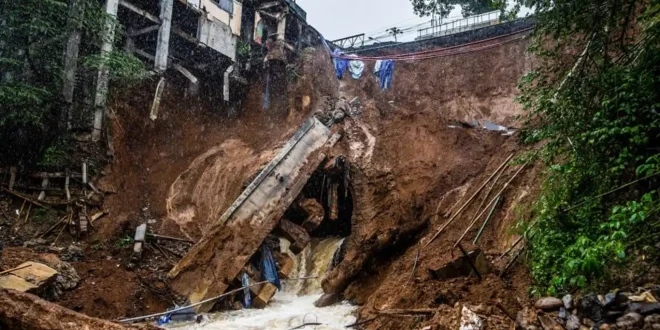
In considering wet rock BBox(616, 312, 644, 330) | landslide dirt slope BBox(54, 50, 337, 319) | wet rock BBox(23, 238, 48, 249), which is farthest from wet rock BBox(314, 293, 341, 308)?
wet rock BBox(23, 238, 48, 249)

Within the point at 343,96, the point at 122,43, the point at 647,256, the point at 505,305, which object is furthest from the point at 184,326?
the point at 343,96

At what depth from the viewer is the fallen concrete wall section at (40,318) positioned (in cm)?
505

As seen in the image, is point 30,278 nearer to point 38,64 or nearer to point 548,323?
point 38,64

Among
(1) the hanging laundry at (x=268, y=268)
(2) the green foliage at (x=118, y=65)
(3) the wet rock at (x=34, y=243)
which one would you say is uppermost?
(2) the green foliage at (x=118, y=65)

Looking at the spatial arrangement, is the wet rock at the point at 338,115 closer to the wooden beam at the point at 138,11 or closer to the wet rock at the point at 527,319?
the wooden beam at the point at 138,11

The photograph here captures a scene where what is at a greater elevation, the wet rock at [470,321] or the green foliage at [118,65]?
the green foliage at [118,65]

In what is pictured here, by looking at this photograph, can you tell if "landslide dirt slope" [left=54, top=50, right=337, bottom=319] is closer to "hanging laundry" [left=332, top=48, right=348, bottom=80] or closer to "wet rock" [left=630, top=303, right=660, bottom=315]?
"hanging laundry" [left=332, top=48, right=348, bottom=80]

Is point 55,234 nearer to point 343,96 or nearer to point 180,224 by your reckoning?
point 180,224

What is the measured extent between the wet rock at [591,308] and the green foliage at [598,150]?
19cm

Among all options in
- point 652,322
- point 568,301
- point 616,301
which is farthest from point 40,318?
point 652,322

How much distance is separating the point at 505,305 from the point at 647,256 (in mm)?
1864

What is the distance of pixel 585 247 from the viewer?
5.00m

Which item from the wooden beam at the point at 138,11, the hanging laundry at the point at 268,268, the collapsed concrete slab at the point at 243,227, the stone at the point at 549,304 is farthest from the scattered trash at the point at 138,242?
the stone at the point at 549,304

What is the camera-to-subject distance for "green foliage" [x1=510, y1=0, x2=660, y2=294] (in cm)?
467
